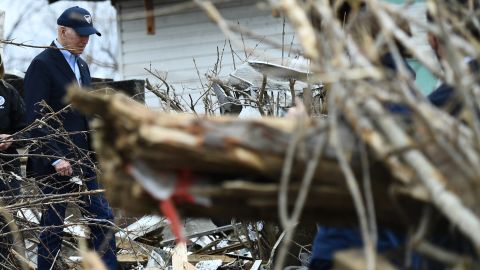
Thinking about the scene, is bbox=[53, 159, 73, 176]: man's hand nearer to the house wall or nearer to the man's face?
the man's face

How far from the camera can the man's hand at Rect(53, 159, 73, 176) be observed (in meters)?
7.25

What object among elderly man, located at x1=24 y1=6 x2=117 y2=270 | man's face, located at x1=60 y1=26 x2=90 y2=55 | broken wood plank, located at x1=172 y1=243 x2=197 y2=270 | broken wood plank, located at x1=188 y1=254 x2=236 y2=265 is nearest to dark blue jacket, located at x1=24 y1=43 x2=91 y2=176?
elderly man, located at x1=24 y1=6 x2=117 y2=270

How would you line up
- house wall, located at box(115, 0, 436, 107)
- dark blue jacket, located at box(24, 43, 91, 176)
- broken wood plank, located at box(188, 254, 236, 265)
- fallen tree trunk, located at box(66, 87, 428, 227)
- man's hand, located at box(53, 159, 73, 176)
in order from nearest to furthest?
fallen tree trunk, located at box(66, 87, 428, 227)
man's hand, located at box(53, 159, 73, 176)
dark blue jacket, located at box(24, 43, 91, 176)
broken wood plank, located at box(188, 254, 236, 265)
house wall, located at box(115, 0, 436, 107)

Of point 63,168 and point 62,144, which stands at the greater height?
point 62,144

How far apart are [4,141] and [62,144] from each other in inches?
17.4

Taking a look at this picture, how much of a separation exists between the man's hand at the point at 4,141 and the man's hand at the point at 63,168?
1.42ft

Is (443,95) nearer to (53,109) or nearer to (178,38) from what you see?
(53,109)

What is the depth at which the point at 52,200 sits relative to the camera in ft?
23.6

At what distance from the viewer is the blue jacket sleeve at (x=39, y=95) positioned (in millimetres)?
7367

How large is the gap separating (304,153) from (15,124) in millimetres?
5298

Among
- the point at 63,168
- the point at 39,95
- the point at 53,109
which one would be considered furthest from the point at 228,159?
the point at 53,109

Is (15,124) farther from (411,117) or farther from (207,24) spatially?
(207,24)

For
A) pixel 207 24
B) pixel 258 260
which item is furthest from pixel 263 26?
pixel 258 260

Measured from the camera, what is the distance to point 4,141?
739 cm
